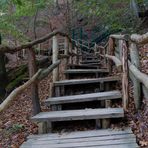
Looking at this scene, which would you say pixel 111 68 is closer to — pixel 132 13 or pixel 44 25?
pixel 132 13

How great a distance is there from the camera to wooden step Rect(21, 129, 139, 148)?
4660mm

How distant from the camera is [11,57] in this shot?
22453mm

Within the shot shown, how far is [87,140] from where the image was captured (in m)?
4.96

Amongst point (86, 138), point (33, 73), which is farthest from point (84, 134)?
point (33, 73)

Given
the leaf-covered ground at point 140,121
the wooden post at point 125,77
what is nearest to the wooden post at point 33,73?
the wooden post at point 125,77

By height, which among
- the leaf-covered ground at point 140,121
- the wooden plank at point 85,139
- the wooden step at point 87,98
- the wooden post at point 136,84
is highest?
the wooden post at point 136,84

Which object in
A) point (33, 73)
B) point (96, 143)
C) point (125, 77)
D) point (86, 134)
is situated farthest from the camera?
point (33, 73)

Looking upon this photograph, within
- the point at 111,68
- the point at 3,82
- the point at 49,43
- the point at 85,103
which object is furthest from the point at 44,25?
the point at 85,103

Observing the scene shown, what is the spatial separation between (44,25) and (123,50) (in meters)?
29.0

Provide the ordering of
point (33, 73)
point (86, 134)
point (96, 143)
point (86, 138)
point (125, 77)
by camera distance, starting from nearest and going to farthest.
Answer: point (96, 143), point (86, 138), point (86, 134), point (125, 77), point (33, 73)

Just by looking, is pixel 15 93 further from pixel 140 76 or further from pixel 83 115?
pixel 140 76

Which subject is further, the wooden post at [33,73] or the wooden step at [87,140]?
the wooden post at [33,73]

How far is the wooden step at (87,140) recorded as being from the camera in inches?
183

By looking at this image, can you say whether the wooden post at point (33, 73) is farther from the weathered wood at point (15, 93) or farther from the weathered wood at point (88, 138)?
the weathered wood at point (88, 138)
